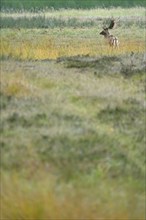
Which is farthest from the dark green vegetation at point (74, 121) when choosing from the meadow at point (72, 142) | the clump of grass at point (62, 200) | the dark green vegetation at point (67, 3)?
the dark green vegetation at point (67, 3)

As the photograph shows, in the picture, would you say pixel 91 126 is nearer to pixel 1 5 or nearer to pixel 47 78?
pixel 47 78

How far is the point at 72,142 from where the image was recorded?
1008 centimetres

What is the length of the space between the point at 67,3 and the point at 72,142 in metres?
67.1

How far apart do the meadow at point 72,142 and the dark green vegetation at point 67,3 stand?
59329mm

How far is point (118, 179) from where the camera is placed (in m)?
9.34

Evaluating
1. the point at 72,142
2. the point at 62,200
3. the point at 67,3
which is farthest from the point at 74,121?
the point at 67,3

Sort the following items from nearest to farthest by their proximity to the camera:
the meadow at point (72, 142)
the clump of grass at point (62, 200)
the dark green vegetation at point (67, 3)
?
the clump of grass at point (62, 200) → the meadow at point (72, 142) → the dark green vegetation at point (67, 3)

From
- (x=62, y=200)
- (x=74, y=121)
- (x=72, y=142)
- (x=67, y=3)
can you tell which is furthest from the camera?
(x=67, y=3)

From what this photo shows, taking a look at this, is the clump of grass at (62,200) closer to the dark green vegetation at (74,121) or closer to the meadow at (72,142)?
the meadow at (72,142)

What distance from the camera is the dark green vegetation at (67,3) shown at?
74.4 metres

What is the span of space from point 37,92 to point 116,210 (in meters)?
4.49

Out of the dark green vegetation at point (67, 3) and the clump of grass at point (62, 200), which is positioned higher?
the clump of grass at point (62, 200)

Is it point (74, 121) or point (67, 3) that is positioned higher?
point (74, 121)

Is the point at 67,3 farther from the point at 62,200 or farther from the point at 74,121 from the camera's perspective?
the point at 62,200
